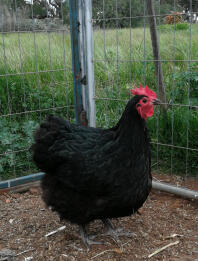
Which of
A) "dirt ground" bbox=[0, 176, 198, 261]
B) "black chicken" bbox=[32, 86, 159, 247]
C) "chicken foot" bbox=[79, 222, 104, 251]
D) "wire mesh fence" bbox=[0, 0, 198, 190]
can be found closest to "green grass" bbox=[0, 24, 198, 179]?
"wire mesh fence" bbox=[0, 0, 198, 190]

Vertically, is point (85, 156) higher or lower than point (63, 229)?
higher

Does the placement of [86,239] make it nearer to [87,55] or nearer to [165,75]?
[87,55]

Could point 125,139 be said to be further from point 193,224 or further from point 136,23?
point 136,23

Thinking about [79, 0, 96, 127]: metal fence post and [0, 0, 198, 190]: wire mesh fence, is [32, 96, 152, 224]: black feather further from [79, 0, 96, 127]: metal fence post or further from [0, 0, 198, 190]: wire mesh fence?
[79, 0, 96, 127]: metal fence post

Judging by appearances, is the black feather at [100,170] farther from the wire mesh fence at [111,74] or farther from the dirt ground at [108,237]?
the wire mesh fence at [111,74]

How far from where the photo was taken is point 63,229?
124 inches

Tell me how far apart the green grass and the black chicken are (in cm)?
93

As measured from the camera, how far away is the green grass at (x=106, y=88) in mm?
3854

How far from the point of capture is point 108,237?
3.03 metres

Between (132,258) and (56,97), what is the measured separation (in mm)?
2706

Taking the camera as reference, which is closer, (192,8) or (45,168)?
(45,168)

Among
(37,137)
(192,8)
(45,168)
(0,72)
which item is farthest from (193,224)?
(0,72)

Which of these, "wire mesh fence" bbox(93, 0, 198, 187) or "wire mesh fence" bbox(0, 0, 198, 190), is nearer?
"wire mesh fence" bbox(93, 0, 198, 187)

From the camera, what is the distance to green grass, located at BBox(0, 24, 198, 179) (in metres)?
3.85
